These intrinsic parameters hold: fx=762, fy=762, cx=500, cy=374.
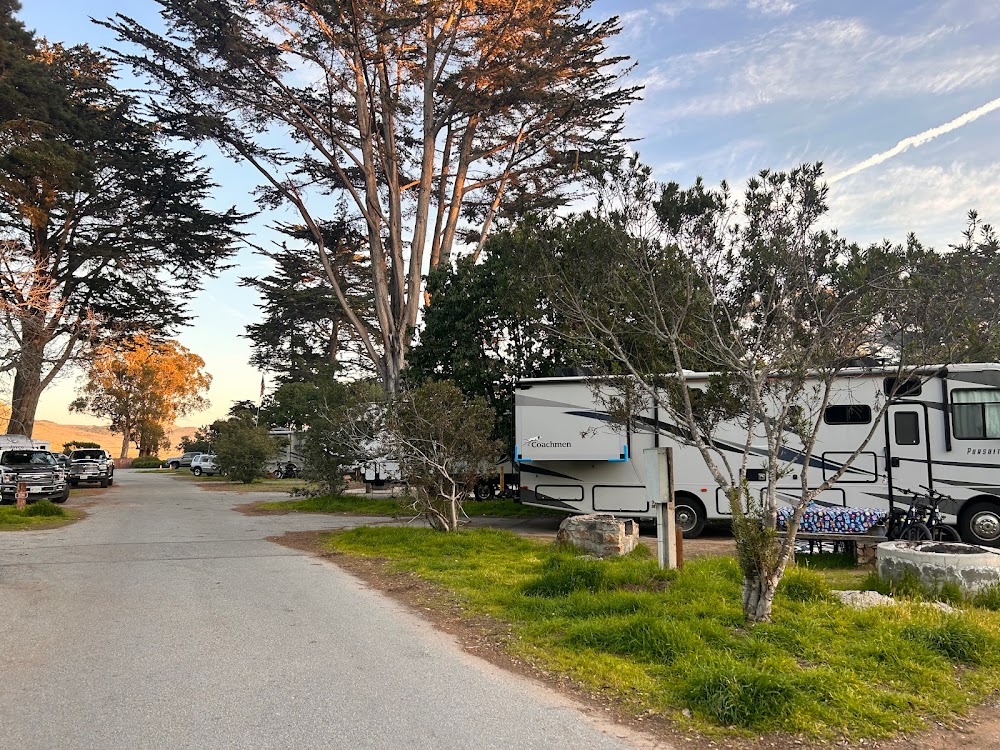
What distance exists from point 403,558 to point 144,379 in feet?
200

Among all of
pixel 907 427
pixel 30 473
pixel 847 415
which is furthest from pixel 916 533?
pixel 30 473

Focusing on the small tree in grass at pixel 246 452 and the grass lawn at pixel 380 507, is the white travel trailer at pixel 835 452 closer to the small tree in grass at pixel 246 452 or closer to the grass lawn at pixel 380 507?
the grass lawn at pixel 380 507

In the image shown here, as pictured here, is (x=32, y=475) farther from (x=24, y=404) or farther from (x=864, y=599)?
(x=864, y=599)

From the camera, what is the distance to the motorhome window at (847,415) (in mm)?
13336

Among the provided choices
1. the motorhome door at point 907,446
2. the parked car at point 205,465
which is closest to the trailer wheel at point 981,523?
the motorhome door at point 907,446

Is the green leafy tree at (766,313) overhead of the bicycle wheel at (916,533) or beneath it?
overhead

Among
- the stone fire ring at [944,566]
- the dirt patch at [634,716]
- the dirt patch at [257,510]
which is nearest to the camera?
the dirt patch at [634,716]

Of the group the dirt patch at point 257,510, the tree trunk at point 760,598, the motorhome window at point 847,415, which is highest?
the motorhome window at point 847,415

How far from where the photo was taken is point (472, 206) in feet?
84.7

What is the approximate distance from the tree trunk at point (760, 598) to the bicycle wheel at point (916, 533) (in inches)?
196

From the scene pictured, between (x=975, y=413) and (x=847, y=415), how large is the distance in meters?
1.92

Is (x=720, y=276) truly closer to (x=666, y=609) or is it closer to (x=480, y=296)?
(x=666, y=609)

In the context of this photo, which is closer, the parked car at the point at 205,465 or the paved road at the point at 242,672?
the paved road at the point at 242,672

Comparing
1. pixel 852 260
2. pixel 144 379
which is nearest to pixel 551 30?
pixel 852 260
